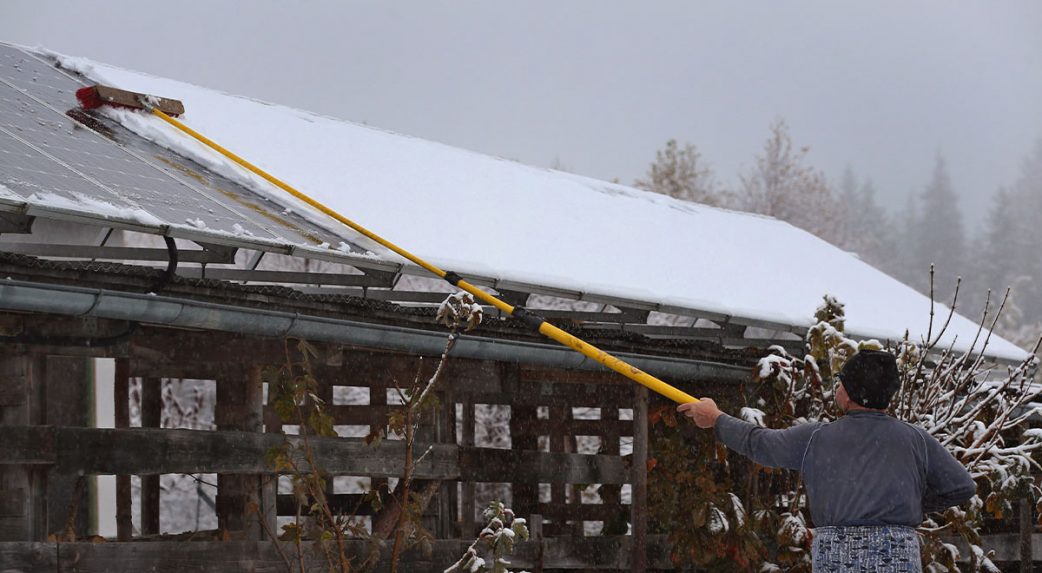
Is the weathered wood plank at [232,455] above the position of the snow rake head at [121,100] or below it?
below

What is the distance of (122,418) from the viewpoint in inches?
356

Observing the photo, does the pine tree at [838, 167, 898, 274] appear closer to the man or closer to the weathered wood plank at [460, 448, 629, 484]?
the weathered wood plank at [460, 448, 629, 484]

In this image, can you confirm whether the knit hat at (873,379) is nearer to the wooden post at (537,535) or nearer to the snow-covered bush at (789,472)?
the snow-covered bush at (789,472)

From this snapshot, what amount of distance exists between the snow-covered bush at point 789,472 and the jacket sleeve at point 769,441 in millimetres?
2598

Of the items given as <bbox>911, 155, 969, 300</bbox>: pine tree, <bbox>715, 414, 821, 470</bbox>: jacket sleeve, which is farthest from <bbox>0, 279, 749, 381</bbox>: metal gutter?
<bbox>911, 155, 969, 300</bbox>: pine tree

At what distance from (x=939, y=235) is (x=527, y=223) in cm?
8418

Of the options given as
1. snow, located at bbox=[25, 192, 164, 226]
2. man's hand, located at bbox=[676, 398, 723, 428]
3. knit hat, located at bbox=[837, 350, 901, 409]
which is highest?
snow, located at bbox=[25, 192, 164, 226]

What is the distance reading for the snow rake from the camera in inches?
211

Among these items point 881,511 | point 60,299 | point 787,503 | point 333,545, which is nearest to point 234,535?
A: point 333,545

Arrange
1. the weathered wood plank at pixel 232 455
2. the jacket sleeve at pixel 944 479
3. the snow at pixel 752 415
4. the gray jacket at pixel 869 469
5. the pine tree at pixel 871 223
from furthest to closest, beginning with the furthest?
1. the pine tree at pixel 871 223
2. the snow at pixel 752 415
3. the weathered wood plank at pixel 232 455
4. the jacket sleeve at pixel 944 479
5. the gray jacket at pixel 869 469

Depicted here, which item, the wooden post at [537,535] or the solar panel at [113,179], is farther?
the wooden post at [537,535]

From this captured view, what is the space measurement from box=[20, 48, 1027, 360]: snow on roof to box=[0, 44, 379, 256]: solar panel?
0.25 metres

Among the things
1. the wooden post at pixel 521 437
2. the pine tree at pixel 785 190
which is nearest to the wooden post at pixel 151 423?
the wooden post at pixel 521 437

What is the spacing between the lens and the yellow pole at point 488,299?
17.1ft
